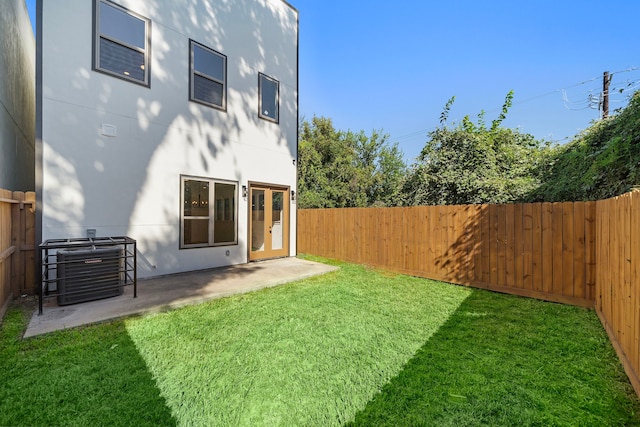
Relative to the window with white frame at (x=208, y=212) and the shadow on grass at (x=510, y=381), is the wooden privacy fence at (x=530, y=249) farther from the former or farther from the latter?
the window with white frame at (x=208, y=212)

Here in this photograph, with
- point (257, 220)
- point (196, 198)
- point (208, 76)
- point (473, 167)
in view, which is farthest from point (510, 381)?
point (473, 167)

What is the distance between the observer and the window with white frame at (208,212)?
6.10 meters

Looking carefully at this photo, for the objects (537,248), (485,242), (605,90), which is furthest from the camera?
(605,90)

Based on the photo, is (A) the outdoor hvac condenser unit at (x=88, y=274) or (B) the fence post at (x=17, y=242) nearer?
(A) the outdoor hvac condenser unit at (x=88, y=274)

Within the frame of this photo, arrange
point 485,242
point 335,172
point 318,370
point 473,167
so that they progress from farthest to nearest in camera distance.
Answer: point 335,172
point 473,167
point 485,242
point 318,370

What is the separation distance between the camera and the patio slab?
3.48m

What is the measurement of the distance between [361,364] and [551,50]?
484 inches

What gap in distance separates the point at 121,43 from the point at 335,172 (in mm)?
12734

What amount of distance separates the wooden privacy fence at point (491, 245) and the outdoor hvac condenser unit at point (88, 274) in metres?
5.34

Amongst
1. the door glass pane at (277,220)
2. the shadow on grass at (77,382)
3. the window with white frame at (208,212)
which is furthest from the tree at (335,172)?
the shadow on grass at (77,382)

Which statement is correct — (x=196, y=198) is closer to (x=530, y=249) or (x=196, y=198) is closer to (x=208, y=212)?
(x=208, y=212)

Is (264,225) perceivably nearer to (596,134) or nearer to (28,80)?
(28,80)

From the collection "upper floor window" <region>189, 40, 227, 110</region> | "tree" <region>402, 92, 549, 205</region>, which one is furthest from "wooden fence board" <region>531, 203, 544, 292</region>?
"upper floor window" <region>189, 40, 227, 110</region>

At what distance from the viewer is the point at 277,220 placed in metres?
8.15
